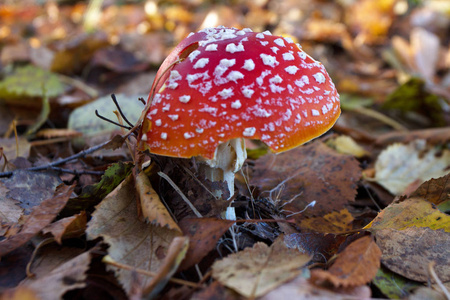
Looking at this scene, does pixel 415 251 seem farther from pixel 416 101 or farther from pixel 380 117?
pixel 416 101

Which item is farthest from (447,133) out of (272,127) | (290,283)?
(290,283)

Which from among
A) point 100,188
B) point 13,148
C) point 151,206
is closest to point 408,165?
point 151,206

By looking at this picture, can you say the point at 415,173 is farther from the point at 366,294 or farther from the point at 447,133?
the point at 366,294

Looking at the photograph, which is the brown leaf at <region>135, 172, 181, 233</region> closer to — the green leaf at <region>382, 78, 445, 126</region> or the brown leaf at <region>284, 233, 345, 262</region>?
the brown leaf at <region>284, 233, 345, 262</region>

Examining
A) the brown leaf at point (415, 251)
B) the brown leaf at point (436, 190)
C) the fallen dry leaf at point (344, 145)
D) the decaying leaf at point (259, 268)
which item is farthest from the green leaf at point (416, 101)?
the decaying leaf at point (259, 268)

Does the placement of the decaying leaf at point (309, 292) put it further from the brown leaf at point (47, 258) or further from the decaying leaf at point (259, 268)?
the brown leaf at point (47, 258)

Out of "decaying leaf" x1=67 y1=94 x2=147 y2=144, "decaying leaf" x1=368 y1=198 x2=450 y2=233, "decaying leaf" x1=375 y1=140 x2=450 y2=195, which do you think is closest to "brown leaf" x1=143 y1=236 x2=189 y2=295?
"decaying leaf" x1=368 y1=198 x2=450 y2=233
